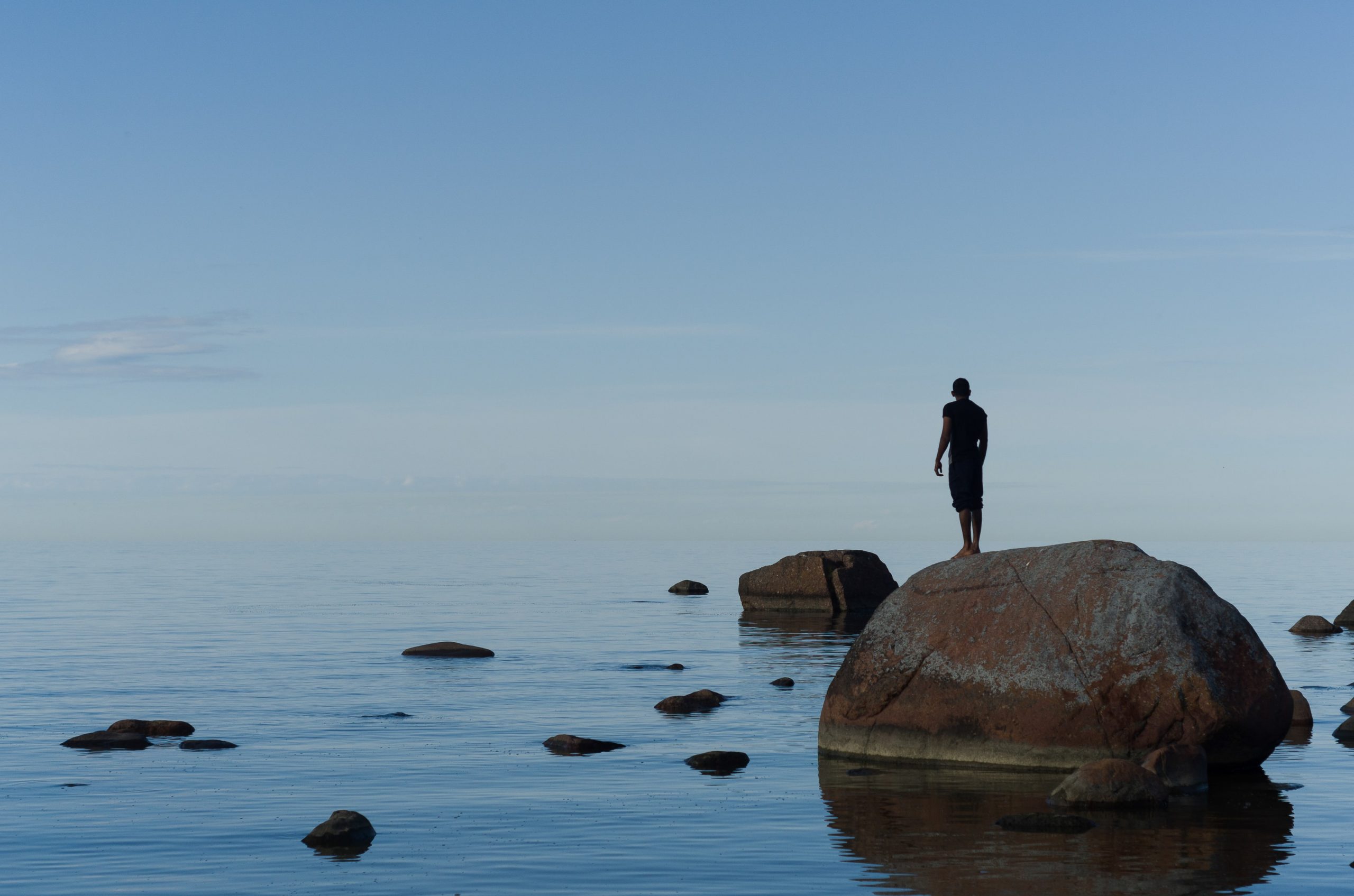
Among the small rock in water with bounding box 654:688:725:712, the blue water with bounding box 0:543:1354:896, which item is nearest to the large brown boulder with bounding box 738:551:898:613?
the blue water with bounding box 0:543:1354:896

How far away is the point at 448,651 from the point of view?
3175 cm

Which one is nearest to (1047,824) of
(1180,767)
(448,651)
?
(1180,767)

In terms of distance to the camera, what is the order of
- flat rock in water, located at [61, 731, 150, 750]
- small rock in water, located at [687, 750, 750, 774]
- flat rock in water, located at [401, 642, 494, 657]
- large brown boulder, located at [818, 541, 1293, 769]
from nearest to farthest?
large brown boulder, located at [818, 541, 1293, 769]
small rock in water, located at [687, 750, 750, 774]
flat rock in water, located at [61, 731, 150, 750]
flat rock in water, located at [401, 642, 494, 657]

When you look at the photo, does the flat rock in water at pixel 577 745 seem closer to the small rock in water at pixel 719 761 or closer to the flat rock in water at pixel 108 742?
the small rock in water at pixel 719 761

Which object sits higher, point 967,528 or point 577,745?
point 967,528

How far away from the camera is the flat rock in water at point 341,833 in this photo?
1279 centimetres

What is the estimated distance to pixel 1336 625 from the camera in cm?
4069

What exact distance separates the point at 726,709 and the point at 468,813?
885 cm

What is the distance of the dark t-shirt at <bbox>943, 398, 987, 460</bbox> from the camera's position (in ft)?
66.3

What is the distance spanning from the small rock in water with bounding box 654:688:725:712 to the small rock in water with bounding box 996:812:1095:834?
9559 mm

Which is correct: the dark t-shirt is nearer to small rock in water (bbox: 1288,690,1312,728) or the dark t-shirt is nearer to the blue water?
the blue water

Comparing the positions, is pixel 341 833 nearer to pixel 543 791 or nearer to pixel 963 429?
pixel 543 791

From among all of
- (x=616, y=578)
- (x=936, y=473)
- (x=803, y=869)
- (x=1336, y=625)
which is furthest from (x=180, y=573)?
(x=803, y=869)

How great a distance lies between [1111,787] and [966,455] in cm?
677
